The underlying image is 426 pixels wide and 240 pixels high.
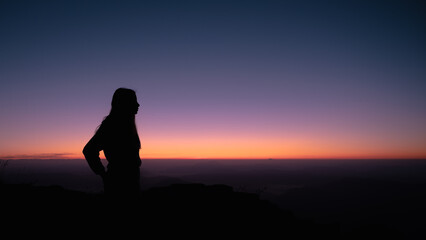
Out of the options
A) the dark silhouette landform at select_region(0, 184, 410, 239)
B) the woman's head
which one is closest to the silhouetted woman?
the woman's head

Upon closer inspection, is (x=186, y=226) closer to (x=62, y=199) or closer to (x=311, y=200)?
(x=62, y=199)

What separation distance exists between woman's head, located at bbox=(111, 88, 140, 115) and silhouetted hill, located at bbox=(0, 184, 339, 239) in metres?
1.06

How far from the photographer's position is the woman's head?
2.73 meters

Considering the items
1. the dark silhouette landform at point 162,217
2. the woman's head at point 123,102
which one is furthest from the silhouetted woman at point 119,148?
the dark silhouette landform at point 162,217

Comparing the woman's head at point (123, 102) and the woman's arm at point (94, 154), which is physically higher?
the woman's head at point (123, 102)

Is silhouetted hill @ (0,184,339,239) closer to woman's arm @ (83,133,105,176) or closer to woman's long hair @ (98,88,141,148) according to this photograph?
woman's arm @ (83,133,105,176)

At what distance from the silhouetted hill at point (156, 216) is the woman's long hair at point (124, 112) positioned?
83cm

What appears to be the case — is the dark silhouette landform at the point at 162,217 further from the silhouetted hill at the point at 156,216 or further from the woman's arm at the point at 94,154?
the woman's arm at the point at 94,154

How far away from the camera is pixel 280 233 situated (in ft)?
22.7

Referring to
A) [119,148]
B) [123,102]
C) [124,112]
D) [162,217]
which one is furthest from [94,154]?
[162,217]

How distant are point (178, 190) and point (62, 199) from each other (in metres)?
4.44

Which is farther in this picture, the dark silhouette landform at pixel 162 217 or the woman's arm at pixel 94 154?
the dark silhouette landform at pixel 162 217

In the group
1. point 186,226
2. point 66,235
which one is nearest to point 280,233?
point 186,226

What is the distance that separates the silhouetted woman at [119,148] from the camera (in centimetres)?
253
